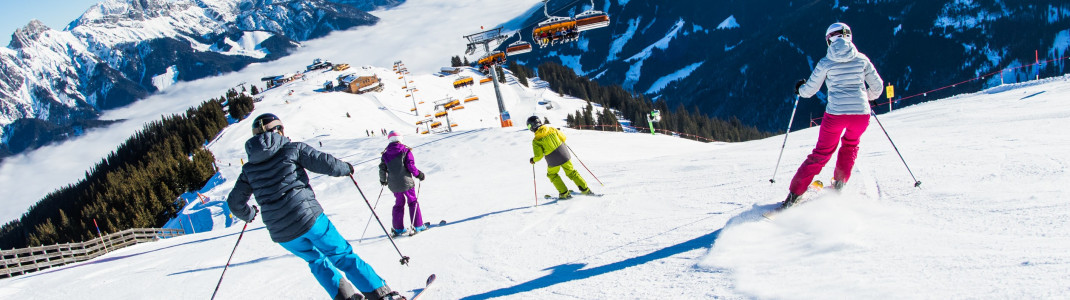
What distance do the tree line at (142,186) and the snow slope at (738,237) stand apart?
3889 centimetres

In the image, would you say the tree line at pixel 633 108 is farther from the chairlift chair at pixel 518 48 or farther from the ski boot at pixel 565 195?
the ski boot at pixel 565 195

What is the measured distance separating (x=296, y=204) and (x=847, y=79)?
4.96 meters

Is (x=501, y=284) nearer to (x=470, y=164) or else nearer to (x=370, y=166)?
(x=470, y=164)

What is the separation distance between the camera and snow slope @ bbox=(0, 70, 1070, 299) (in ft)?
10.9

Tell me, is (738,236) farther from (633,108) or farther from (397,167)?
(633,108)

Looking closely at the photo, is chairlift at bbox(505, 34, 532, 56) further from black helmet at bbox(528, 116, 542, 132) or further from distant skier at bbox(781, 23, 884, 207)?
distant skier at bbox(781, 23, 884, 207)

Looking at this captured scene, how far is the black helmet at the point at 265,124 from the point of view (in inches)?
167

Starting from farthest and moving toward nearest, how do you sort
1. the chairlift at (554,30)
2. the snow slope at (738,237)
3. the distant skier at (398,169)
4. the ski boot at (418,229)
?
the chairlift at (554,30) < the ski boot at (418,229) < the distant skier at (398,169) < the snow slope at (738,237)

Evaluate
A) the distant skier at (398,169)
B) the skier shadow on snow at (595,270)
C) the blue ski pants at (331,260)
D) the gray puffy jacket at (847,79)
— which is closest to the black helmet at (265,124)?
the blue ski pants at (331,260)

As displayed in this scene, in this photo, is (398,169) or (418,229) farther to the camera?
(418,229)

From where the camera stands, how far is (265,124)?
14.1 feet

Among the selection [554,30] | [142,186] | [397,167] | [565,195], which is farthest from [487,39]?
[142,186]

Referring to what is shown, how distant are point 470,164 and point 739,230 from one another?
14.8 m

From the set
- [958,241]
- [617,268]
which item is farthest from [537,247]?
[958,241]
